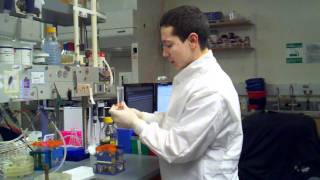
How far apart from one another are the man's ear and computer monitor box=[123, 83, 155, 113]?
85cm

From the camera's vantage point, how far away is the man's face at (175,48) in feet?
4.40

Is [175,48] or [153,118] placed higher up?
[175,48]

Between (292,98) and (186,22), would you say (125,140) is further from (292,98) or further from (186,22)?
(292,98)

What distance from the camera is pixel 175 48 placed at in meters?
1.34

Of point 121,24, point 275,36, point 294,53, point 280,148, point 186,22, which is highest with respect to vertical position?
point 121,24

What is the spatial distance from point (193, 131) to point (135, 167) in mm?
612

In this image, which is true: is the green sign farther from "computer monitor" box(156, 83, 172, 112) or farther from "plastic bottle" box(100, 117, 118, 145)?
"plastic bottle" box(100, 117, 118, 145)

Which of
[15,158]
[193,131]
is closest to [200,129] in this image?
[193,131]

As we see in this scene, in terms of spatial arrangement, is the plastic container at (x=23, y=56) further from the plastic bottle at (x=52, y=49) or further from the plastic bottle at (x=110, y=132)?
the plastic bottle at (x=110, y=132)

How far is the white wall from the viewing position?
4449mm

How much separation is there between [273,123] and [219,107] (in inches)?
43.8

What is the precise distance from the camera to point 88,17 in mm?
1959

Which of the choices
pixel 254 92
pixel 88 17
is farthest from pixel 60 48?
pixel 254 92

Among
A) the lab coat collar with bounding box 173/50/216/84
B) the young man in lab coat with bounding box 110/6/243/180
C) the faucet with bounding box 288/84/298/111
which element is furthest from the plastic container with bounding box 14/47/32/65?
the faucet with bounding box 288/84/298/111
